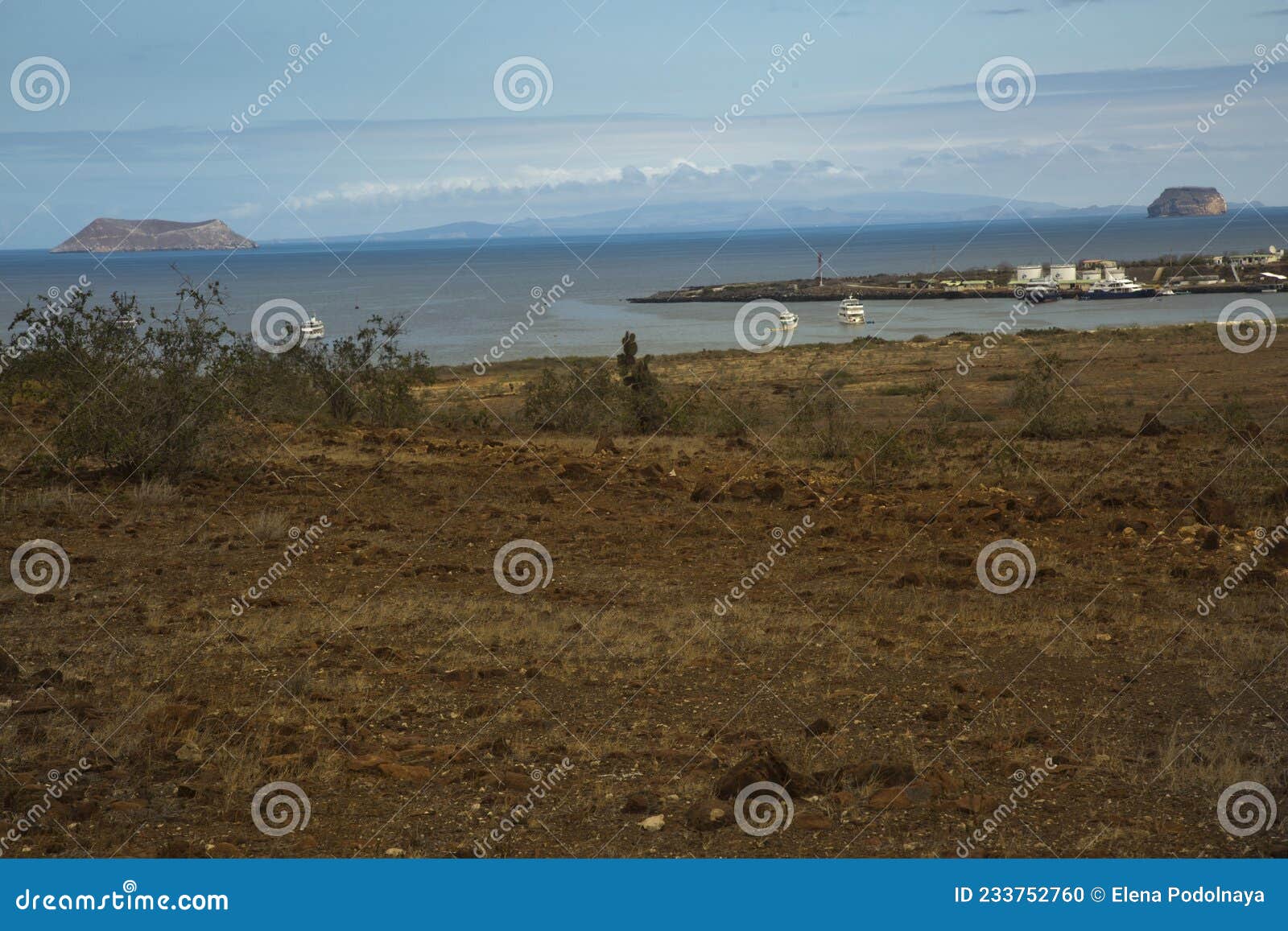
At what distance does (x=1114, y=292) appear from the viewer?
276 ft

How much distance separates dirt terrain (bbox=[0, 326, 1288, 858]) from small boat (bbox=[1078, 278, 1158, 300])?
71537 mm

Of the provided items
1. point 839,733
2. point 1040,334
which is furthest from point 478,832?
point 1040,334

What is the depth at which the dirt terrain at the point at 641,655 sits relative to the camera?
610cm

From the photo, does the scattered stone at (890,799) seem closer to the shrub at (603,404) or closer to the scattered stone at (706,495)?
the scattered stone at (706,495)

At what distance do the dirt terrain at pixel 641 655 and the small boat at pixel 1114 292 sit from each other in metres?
71.5

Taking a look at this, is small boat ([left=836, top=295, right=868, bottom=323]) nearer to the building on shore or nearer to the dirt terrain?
the building on shore

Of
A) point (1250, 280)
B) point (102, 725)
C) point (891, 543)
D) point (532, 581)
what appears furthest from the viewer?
point (1250, 280)

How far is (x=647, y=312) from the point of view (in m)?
92.3

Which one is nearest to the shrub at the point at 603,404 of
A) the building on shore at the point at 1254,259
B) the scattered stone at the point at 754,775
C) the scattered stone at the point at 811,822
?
the scattered stone at the point at 754,775

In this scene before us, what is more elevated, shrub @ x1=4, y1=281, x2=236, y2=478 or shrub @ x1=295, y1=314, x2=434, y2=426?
shrub @ x1=295, y1=314, x2=434, y2=426

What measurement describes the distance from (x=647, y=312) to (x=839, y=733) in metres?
86.2

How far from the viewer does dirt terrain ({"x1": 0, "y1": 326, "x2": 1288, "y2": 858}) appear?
6.10m

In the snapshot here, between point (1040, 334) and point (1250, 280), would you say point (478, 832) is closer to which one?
point (1040, 334)

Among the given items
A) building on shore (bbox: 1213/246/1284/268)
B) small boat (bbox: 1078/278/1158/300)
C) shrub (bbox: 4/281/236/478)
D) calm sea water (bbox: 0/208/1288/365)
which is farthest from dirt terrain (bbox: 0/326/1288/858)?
building on shore (bbox: 1213/246/1284/268)
